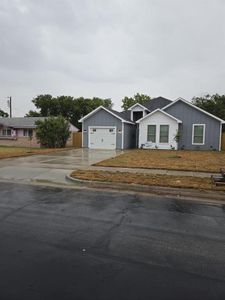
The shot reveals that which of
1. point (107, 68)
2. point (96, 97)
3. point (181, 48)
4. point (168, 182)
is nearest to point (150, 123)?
point (107, 68)

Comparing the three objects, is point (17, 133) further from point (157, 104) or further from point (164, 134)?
point (164, 134)

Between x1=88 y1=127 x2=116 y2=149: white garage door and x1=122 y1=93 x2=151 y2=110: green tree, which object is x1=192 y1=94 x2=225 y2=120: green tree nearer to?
x1=122 y1=93 x2=151 y2=110: green tree

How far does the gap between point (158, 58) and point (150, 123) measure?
7390 mm

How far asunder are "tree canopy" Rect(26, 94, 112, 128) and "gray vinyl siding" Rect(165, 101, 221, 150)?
1059 inches

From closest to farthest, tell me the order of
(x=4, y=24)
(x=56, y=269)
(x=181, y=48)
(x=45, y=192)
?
(x=56, y=269) < (x=45, y=192) < (x=4, y=24) < (x=181, y=48)

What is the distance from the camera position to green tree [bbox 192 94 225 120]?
40.2 metres

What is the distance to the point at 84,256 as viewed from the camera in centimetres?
375

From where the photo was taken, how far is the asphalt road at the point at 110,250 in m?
2.98

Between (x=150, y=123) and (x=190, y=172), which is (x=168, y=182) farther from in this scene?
(x=150, y=123)

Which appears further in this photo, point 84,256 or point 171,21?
point 171,21

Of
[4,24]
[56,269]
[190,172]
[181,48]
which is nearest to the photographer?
[56,269]

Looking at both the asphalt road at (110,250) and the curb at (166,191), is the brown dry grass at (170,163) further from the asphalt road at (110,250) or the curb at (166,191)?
the asphalt road at (110,250)

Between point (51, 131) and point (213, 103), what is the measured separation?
28.4 metres

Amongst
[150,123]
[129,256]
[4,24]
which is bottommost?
[129,256]
